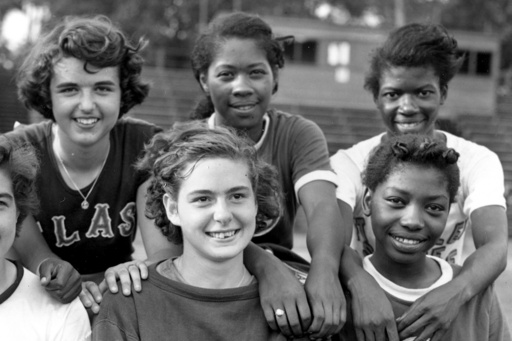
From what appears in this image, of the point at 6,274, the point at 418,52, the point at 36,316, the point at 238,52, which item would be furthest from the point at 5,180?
the point at 418,52

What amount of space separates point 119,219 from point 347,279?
1.18 m

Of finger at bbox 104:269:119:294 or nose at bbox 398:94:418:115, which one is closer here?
finger at bbox 104:269:119:294

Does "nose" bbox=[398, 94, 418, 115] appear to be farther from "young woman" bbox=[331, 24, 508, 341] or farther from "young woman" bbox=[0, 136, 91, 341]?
"young woman" bbox=[0, 136, 91, 341]

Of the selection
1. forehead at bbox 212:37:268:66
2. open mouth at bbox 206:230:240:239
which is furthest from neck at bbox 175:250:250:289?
forehead at bbox 212:37:268:66

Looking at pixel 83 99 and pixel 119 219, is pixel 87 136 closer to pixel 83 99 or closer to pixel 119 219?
pixel 83 99

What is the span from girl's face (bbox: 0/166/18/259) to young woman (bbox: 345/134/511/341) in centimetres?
139

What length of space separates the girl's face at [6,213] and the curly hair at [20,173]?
0.03m

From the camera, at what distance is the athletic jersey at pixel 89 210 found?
11.8 ft

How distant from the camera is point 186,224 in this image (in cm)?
293

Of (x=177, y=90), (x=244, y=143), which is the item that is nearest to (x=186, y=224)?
(x=244, y=143)

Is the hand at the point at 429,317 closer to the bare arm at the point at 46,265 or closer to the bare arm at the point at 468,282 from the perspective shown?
the bare arm at the point at 468,282

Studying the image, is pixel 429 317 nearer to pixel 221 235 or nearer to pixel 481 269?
pixel 481 269

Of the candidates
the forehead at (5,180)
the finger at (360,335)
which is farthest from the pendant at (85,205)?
the finger at (360,335)

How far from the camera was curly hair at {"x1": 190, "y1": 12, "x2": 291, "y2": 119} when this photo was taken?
390cm
